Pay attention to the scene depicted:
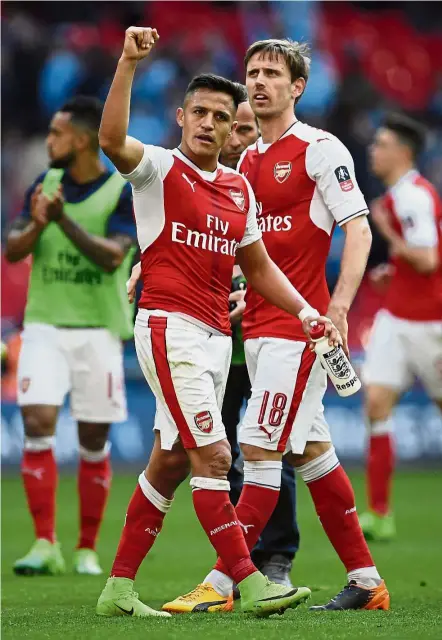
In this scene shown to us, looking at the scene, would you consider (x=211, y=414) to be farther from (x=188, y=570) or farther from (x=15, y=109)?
(x=15, y=109)

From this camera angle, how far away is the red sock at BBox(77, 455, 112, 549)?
7.29 m

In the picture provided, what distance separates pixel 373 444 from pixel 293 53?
4.29 metres

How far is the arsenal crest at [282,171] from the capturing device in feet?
18.4

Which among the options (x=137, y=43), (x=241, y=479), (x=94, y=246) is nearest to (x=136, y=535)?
(x=241, y=479)

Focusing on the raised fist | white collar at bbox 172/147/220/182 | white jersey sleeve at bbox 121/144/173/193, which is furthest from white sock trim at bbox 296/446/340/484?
the raised fist

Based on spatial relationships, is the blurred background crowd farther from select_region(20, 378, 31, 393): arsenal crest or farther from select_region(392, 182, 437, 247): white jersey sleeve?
select_region(20, 378, 31, 393): arsenal crest

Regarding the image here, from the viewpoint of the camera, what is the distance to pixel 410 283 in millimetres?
9445

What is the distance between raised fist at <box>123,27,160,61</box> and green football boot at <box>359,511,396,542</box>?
16.5 feet

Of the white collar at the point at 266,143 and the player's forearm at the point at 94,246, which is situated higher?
the white collar at the point at 266,143

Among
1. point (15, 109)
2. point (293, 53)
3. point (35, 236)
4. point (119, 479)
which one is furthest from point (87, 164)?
point (15, 109)

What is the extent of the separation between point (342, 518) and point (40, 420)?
7.62 ft

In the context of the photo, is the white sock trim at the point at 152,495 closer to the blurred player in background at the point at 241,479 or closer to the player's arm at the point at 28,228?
the blurred player in background at the point at 241,479

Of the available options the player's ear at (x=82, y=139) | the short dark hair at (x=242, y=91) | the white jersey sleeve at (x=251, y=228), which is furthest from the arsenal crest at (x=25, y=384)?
the short dark hair at (x=242, y=91)

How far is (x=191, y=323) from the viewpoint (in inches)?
199
